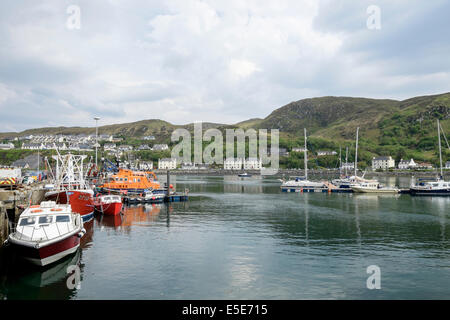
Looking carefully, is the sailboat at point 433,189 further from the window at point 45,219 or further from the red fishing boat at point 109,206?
the window at point 45,219

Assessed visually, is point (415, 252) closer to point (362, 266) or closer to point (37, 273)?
point (362, 266)

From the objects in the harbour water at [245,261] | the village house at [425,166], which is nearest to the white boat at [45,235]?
the harbour water at [245,261]

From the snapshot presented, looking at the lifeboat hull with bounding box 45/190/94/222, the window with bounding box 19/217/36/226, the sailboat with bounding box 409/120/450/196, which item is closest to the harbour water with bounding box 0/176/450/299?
the lifeboat hull with bounding box 45/190/94/222

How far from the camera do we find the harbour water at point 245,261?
17.8 m

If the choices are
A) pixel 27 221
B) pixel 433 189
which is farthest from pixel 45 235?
pixel 433 189

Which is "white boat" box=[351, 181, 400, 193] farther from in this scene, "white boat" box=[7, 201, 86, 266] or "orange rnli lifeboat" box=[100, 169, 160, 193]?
"white boat" box=[7, 201, 86, 266]

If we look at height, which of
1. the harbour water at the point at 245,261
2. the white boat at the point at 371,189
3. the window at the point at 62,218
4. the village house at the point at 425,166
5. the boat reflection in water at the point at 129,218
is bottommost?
the harbour water at the point at 245,261

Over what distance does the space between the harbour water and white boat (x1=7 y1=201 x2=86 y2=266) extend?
992 mm

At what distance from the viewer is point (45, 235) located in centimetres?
2102

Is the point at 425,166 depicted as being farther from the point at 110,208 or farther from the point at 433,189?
the point at 110,208

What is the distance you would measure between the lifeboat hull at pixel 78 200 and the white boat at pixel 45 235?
11.3 metres

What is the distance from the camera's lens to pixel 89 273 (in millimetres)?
20391
